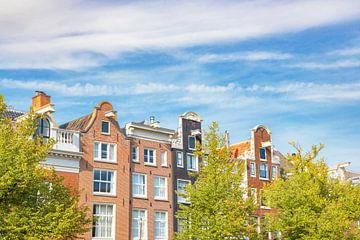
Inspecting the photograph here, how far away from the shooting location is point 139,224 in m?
45.5

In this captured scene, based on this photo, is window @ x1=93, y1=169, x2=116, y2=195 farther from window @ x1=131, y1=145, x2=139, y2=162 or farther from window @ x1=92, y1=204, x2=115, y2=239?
window @ x1=131, y1=145, x2=139, y2=162

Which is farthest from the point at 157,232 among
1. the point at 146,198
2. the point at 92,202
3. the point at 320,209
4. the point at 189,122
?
the point at 320,209

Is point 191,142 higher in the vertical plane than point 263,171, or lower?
higher

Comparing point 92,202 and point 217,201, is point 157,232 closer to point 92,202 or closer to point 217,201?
point 92,202

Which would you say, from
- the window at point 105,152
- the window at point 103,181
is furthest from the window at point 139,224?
the window at point 105,152

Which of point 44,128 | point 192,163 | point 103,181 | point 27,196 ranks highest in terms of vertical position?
point 44,128

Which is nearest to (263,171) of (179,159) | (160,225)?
(179,159)

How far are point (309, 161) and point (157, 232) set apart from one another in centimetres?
1370

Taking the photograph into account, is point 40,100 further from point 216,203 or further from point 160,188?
point 216,203

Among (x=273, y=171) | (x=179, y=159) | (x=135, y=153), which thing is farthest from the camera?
(x=273, y=171)

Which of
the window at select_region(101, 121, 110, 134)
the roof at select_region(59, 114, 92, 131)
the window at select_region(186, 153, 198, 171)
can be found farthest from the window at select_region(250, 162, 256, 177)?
the roof at select_region(59, 114, 92, 131)

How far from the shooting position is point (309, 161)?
41281 millimetres

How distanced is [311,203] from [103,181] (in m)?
15.4

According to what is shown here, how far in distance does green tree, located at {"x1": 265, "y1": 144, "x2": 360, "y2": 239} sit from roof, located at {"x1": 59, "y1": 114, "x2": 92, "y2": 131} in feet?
49.2
